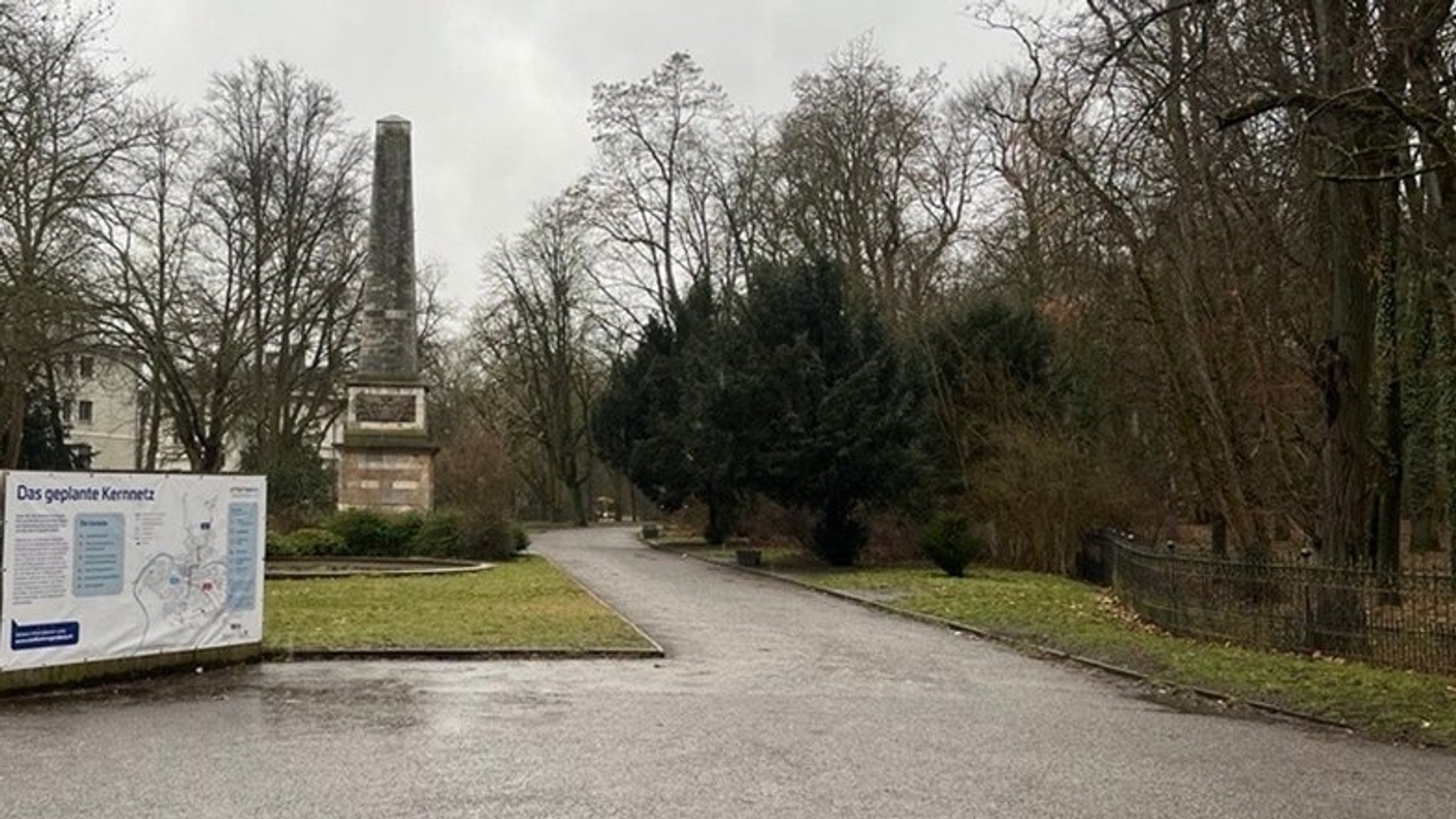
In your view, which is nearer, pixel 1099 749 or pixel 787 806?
pixel 787 806

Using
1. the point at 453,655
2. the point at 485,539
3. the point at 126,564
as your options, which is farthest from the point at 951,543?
the point at 126,564

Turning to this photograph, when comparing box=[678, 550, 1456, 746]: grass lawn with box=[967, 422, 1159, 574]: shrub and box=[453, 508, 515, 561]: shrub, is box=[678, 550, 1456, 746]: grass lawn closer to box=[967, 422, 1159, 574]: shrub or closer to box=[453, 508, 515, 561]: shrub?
box=[967, 422, 1159, 574]: shrub

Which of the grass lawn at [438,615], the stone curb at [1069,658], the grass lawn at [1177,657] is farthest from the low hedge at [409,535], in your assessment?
the grass lawn at [1177,657]

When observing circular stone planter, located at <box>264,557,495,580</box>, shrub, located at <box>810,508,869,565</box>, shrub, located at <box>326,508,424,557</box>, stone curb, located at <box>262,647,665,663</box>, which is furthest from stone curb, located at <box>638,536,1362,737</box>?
shrub, located at <box>326,508,424,557</box>

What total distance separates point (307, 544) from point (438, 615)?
1414cm

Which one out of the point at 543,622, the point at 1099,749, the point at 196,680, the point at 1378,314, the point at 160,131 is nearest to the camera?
the point at 1099,749

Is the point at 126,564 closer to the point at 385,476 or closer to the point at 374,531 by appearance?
the point at 374,531

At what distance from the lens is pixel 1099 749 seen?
959 centimetres

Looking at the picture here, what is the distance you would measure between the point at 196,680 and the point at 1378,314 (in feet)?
66.6

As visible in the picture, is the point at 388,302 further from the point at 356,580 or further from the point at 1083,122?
the point at 1083,122

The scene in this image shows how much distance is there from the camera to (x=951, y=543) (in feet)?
89.7

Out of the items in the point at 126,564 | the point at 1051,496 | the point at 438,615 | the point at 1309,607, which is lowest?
the point at 438,615

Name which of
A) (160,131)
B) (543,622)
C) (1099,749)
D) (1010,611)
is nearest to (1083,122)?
(1010,611)

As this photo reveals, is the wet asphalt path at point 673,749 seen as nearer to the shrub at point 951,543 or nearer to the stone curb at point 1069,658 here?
the stone curb at point 1069,658
